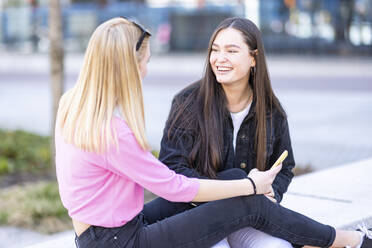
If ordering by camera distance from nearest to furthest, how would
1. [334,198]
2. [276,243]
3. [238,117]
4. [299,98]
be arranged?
1. [276,243]
2. [238,117]
3. [334,198]
4. [299,98]

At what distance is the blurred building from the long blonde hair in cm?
1704

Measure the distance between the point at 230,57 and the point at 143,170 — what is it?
982 millimetres

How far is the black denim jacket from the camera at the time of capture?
3.00 meters

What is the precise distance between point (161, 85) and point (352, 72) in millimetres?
5820

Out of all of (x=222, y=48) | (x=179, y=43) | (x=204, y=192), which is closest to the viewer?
(x=204, y=192)

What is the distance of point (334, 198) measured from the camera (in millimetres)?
4090

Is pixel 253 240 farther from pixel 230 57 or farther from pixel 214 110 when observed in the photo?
pixel 230 57

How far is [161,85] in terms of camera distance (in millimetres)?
14656

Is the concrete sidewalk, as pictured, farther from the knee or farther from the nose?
the nose

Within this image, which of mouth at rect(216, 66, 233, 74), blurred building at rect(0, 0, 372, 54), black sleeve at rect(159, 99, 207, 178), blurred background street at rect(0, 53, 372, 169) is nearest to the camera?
black sleeve at rect(159, 99, 207, 178)

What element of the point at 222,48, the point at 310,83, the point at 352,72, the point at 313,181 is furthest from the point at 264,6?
the point at 222,48

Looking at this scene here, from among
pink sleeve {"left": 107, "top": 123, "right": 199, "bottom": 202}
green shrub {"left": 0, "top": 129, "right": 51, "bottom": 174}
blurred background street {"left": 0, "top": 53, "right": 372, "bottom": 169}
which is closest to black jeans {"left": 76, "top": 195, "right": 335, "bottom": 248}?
pink sleeve {"left": 107, "top": 123, "right": 199, "bottom": 202}

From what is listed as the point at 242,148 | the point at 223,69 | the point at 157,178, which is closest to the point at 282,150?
the point at 242,148

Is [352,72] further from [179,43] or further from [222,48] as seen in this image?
[222,48]
